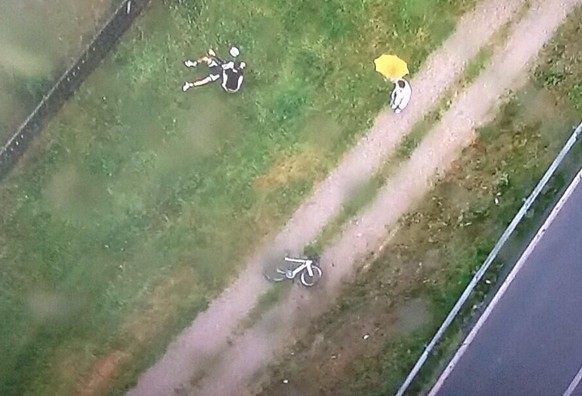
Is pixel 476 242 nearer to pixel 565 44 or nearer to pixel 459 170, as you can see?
pixel 459 170

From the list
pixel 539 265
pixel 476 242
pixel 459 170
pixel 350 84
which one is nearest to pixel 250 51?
pixel 350 84

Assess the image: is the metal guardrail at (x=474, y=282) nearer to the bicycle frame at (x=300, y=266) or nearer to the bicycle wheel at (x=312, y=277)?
the bicycle wheel at (x=312, y=277)

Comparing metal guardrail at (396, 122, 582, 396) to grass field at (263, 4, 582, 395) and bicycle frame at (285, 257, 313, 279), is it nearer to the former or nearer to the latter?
grass field at (263, 4, 582, 395)

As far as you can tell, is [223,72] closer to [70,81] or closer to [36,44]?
[70,81]

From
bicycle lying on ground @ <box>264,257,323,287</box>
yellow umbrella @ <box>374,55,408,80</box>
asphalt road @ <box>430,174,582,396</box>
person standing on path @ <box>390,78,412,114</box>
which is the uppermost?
yellow umbrella @ <box>374,55,408,80</box>

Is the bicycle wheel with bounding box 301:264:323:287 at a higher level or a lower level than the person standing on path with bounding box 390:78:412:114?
lower

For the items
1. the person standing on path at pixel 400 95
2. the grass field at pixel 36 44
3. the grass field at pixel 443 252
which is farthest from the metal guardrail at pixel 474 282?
the grass field at pixel 36 44

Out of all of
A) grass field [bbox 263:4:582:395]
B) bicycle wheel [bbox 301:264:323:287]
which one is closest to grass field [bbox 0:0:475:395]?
bicycle wheel [bbox 301:264:323:287]
